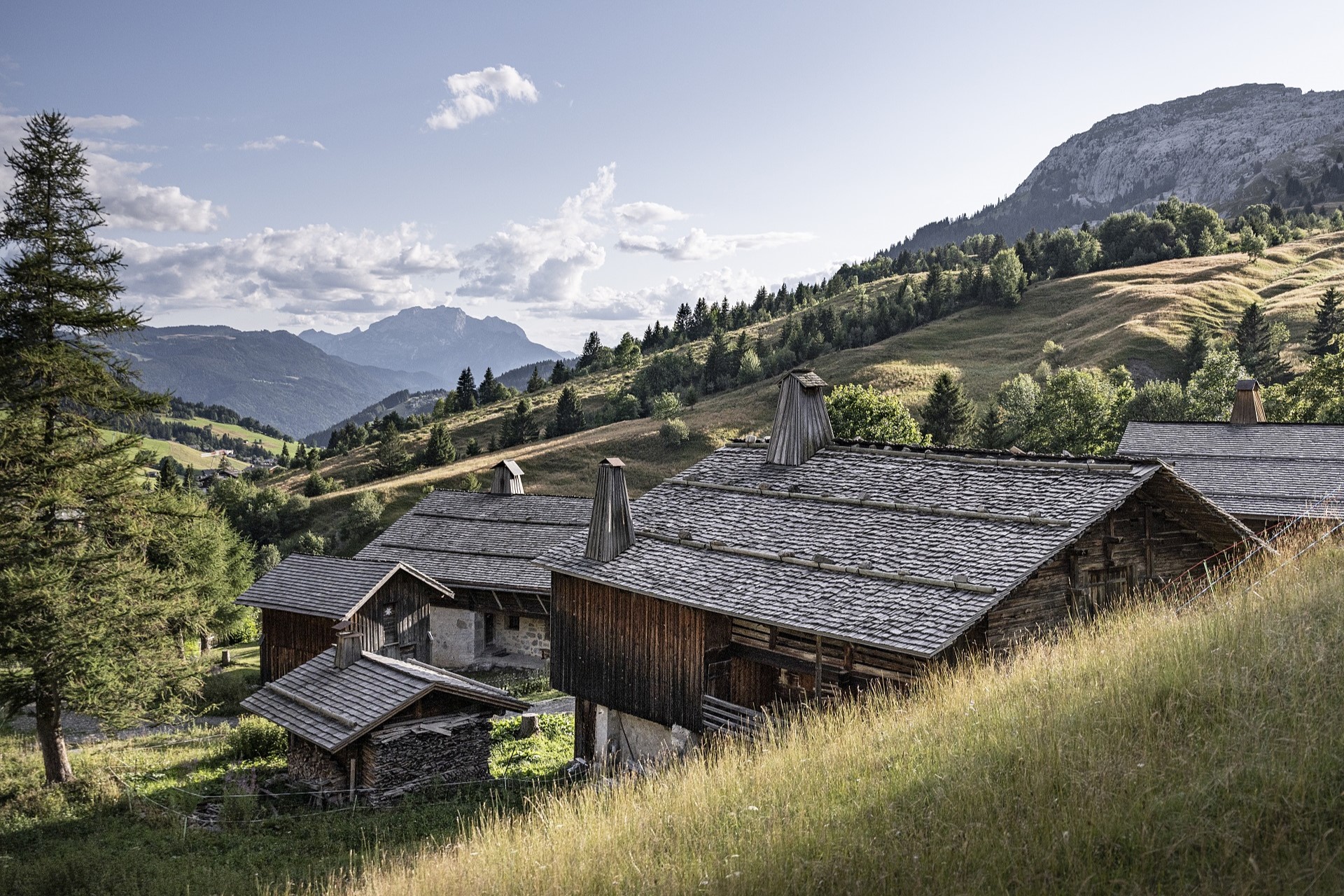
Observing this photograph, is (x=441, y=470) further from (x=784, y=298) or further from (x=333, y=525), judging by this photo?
(x=784, y=298)

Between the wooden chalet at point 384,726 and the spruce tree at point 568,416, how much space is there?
3051 inches

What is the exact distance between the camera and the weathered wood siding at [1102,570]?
1479 cm

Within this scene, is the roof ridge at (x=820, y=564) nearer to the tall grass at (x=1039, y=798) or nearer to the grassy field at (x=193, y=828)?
the tall grass at (x=1039, y=798)

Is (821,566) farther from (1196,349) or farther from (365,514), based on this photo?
(1196,349)

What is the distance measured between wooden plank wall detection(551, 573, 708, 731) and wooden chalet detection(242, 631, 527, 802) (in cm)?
214

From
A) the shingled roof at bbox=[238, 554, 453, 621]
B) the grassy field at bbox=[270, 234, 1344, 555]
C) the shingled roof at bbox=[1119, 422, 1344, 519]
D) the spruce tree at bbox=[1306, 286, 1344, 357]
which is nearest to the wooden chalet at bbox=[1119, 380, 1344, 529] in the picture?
the shingled roof at bbox=[1119, 422, 1344, 519]

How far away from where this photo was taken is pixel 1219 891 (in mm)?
4641

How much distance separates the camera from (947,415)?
65250mm

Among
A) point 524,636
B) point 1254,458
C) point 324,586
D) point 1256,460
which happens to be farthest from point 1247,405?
point 324,586

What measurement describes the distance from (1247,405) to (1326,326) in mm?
49632

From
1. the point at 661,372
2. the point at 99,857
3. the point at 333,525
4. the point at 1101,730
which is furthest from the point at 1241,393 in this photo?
the point at 661,372

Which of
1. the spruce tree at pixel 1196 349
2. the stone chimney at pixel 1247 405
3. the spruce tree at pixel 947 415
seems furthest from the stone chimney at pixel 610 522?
the spruce tree at pixel 1196 349

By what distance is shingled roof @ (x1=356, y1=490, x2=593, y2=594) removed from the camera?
1427 inches

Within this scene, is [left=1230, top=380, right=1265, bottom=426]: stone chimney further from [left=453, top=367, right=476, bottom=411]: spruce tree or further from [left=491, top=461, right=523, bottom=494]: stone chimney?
[left=453, top=367, right=476, bottom=411]: spruce tree
